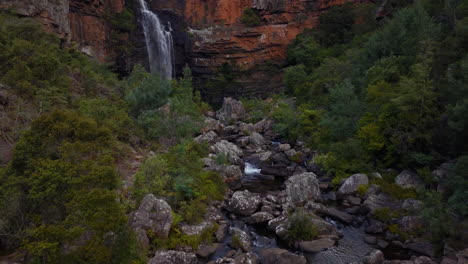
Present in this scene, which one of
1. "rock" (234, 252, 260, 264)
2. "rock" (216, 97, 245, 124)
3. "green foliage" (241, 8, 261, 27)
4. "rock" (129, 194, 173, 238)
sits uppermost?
"green foliage" (241, 8, 261, 27)

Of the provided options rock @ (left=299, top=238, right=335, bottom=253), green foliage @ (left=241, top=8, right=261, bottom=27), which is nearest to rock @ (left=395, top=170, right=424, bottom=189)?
rock @ (left=299, top=238, right=335, bottom=253)

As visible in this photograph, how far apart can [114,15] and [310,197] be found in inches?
1199

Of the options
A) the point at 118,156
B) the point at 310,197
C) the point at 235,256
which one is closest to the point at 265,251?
the point at 235,256

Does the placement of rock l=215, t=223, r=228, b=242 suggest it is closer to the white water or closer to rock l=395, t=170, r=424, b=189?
the white water

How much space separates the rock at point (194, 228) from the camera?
35.3 ft

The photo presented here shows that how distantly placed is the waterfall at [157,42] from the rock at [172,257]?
28.2 meters

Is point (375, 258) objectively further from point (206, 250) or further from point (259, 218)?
point (206, 250)

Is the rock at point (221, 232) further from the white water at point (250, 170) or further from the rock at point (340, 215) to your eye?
the white water at point (250, 170)

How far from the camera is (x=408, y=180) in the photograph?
14148mm

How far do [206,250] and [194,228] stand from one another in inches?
39.9

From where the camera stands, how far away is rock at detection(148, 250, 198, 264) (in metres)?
8.92

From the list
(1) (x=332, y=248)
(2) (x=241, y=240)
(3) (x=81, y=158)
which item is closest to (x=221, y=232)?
(2) (x=241, y=240)

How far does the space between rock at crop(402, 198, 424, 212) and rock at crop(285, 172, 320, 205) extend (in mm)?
3427

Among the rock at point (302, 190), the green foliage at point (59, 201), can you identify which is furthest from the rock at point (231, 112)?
the green foliage at point (59, 201)
